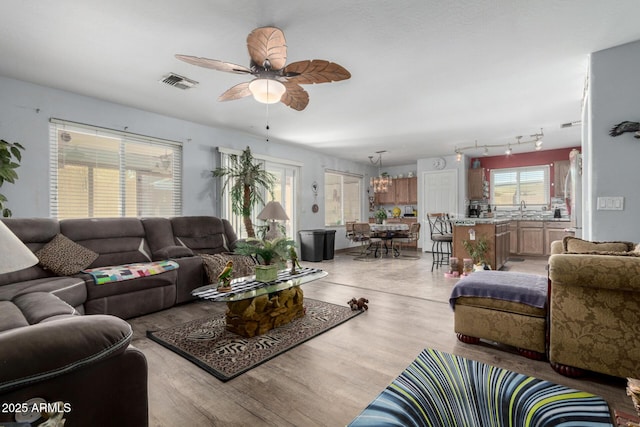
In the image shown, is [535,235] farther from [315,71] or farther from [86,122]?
[86,122]

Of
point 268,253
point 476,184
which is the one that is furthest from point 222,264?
point 476,184

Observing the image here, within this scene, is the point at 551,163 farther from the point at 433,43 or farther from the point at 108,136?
the point at 108,136

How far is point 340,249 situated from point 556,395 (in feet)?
22.9

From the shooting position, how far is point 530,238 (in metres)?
6.91

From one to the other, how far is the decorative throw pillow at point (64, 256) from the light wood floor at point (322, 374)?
2.54 ft

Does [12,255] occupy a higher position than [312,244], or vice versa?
[12,255]

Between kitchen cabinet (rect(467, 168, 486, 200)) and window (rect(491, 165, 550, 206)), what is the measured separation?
405 mm

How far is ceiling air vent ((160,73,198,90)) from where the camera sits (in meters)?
3.28

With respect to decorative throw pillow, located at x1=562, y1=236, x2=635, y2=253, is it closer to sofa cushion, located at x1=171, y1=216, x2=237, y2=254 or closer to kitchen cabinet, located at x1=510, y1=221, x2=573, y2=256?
sofa cushion, located at x1=171, y1=216, x2=237, y2=254

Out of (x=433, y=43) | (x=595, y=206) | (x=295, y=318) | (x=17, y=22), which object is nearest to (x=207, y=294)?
(x=295, y=318)

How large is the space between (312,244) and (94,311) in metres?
4.23

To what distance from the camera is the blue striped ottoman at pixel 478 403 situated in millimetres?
1182

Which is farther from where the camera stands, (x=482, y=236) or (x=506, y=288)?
(x=482, y=236)

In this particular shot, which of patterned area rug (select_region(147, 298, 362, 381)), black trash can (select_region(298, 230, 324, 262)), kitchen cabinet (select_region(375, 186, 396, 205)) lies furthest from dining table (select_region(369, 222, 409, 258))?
patterned area rug (select_region(147, 298, 362, 381))
